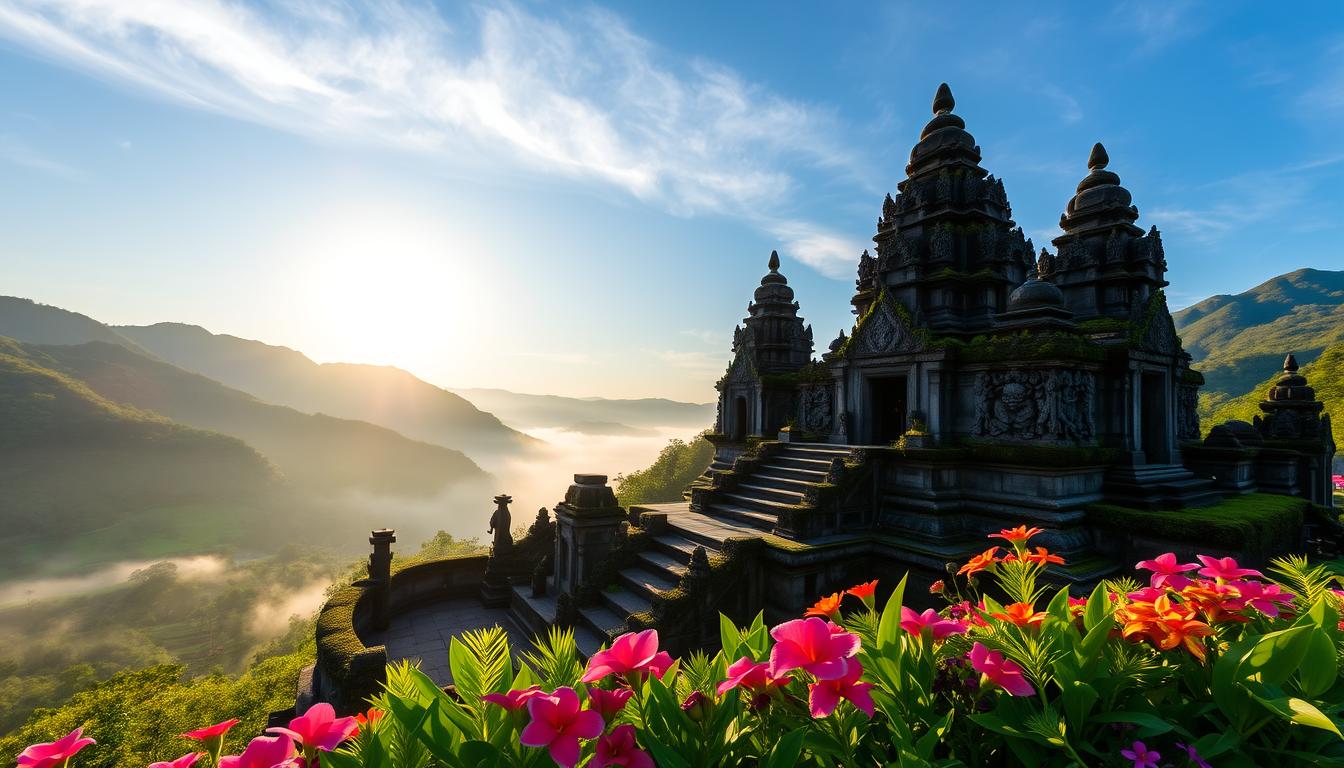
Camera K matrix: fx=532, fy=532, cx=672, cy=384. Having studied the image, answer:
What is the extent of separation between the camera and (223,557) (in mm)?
90875

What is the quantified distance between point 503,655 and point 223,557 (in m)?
120

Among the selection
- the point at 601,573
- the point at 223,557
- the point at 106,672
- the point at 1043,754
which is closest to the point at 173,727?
the point at 601,573

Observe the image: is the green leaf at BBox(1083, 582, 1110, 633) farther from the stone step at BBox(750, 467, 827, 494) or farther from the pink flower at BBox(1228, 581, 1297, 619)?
the stone step at BBox(750, 467, 827, 494)

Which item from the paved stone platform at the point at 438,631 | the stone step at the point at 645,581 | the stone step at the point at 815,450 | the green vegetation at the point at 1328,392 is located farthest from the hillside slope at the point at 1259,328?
the paved stone platform at the point at 438,631

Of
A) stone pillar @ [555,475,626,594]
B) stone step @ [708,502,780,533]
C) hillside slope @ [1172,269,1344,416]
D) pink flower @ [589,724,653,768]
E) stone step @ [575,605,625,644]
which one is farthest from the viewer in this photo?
hillside slope @ [1172,269,1344,416]

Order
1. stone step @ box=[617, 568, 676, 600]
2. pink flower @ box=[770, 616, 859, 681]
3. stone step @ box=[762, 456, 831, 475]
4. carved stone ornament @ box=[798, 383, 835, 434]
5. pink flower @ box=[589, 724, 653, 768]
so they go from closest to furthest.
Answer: pink flower @ box=[589, 724, 653, 768]
pink flower @ box=[770, 616, 859, 681]
stone step @ box=[617, 568, 676, 600]
stone step @ box=[762, 456, 831, 475]
carved stone ornament @ box=[798, 383, 835, 434]

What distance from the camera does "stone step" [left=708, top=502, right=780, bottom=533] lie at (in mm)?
13336

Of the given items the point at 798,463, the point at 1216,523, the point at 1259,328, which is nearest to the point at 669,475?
the point at 798,463

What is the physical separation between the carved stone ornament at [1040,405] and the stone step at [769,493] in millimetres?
4887

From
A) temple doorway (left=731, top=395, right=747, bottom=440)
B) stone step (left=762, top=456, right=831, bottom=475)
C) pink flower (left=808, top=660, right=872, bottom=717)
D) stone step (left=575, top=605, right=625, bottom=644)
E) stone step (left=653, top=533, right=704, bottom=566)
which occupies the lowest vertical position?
stone step (left=575, top=605, right=625, bottom=644)

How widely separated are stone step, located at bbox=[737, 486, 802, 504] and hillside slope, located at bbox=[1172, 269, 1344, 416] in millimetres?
75906

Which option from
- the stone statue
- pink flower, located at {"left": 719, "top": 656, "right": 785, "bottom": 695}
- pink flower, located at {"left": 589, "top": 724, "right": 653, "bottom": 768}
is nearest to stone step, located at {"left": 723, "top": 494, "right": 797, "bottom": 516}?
the stone statue

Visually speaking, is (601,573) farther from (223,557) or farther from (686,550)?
(223,557)

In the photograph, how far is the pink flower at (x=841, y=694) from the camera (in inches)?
71.0
